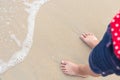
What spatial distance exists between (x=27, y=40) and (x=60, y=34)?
0.67ft

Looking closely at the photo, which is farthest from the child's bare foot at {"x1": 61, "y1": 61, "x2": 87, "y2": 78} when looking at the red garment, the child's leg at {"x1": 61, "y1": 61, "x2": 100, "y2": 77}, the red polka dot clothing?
the red garment

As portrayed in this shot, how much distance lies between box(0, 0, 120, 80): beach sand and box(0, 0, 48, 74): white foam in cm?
2

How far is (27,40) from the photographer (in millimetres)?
1661

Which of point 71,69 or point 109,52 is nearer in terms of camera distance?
point 109,52

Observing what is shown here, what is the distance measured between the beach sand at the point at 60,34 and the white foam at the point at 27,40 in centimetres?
2

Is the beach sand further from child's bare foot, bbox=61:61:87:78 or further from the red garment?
the red garment

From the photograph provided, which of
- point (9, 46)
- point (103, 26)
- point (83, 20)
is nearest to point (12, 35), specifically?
point (9, 46)

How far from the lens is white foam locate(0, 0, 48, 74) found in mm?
1586

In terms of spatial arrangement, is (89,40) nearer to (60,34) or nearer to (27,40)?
(60,34)

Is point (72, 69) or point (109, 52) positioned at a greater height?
point (109, 52)

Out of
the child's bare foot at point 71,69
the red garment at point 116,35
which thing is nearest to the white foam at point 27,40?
the child's bare foot at point 71,69

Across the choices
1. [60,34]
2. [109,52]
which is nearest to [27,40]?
[60,34]

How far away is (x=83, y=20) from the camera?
182 centimetres

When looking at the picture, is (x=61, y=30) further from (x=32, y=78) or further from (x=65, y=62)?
(x=32, y=78)
